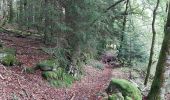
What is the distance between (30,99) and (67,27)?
179 inches

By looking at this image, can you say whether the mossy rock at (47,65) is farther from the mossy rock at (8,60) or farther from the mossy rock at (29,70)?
the mossy rock at (8,60)

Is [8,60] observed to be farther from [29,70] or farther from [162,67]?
[162,67]

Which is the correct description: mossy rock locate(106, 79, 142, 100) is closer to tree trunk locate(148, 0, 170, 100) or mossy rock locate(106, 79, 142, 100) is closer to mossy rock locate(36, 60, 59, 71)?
mossy rock locate(36, 60, 59, 71)

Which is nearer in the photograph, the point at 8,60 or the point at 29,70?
the point at 8,60

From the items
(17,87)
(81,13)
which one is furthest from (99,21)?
(17,87)

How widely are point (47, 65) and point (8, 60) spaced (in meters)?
2.03

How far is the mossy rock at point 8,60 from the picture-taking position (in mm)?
11883

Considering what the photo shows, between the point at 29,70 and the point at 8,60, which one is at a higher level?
the point at 8,60

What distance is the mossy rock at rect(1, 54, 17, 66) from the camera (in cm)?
1188

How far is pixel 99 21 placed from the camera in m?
15.2

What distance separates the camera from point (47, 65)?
13.3 metres

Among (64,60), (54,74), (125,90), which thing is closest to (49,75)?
(54,74)

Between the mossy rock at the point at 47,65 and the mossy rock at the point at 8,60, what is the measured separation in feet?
4.22

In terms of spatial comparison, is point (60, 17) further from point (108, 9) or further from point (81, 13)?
point (108, 9)
